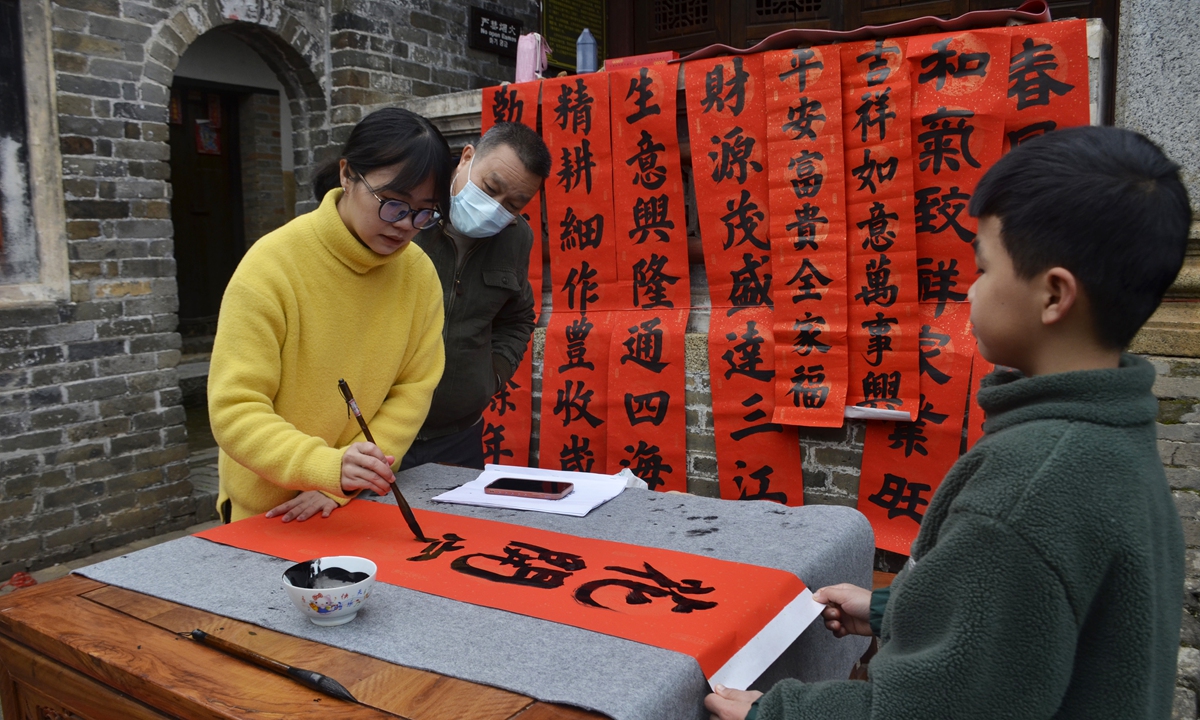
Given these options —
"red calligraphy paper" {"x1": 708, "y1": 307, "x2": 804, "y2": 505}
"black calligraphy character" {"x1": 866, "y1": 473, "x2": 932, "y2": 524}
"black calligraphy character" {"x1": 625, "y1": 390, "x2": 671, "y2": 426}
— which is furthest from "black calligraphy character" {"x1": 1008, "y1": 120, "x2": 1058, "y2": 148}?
"black calligraphy character" {"x1": 625, "y1": 390, "x2": 671, "y2": 426}

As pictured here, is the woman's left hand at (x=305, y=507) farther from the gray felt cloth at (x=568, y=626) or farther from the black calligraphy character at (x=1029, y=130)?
the black calligraphy character at (x=1029, y=130)

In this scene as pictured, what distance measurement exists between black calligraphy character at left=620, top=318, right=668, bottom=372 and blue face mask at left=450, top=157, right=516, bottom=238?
179cm

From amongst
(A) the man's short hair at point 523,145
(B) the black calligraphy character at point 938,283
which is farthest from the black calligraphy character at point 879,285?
(A) the man's short hair at point 523,145

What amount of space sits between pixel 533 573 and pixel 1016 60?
3.04 metres

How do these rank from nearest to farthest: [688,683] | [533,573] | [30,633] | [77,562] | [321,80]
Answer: [688,683]
[30,633]
[533,573]
[77,562]
[321,80]

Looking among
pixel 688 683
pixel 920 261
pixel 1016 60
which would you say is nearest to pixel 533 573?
pixel 688 683

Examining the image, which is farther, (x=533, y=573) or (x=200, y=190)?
(x=200, y=190)

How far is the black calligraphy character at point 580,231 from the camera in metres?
4.51

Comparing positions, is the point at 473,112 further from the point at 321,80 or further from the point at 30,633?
the point at 30,633

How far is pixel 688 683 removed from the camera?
1198mm

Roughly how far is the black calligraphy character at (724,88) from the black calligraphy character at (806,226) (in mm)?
573

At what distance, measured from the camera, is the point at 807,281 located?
3.92 metres

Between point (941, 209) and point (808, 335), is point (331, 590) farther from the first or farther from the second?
point (941, 209)

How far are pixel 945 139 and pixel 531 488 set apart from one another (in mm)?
2541
